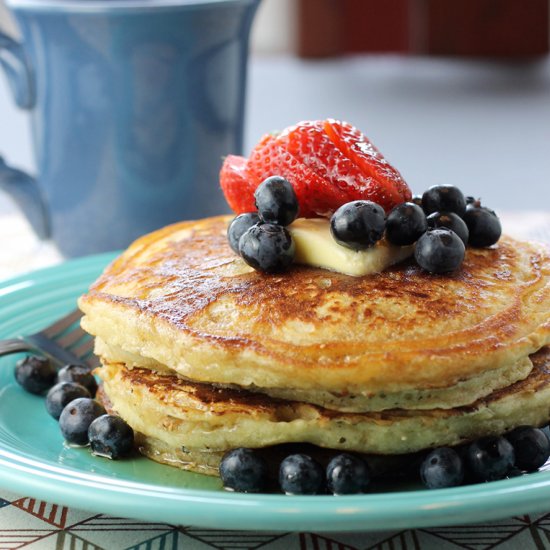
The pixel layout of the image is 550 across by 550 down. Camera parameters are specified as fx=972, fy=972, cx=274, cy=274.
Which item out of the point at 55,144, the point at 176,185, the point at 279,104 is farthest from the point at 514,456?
the point at 279,104

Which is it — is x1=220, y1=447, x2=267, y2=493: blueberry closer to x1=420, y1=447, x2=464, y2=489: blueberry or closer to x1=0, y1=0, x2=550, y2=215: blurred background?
x1=420, y1=447, x2=464, y2=489: blueberry

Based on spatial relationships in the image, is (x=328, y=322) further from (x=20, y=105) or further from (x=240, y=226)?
(x=20, y=105)

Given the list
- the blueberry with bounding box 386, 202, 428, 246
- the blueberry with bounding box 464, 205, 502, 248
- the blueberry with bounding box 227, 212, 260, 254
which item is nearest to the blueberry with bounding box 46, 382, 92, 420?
the blueberry with bounding box 227, 212, 260, 254

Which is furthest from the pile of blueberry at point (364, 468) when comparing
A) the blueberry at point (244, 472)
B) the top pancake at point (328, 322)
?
the top pancake at point (328, 322)

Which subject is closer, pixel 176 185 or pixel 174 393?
pixel 174 393

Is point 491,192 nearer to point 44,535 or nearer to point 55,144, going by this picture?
point 55,144

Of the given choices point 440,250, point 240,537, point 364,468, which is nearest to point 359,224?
point 440,250
